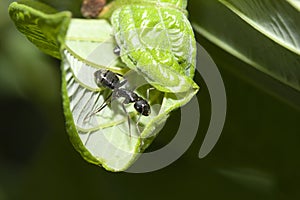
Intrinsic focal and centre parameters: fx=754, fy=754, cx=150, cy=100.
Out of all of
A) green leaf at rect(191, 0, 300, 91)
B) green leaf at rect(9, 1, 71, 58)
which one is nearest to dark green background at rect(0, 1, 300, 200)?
green leaf at rect(191, 0, 300, 91)

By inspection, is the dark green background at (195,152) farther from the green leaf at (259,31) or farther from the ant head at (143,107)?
the ant head at (143,107)

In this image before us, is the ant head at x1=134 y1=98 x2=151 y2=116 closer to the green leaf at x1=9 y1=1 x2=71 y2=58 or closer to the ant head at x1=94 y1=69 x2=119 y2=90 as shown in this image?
the ant head at x1=94 y1=69 x2=119 y2=90

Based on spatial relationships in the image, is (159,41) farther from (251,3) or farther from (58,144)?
(58,144)

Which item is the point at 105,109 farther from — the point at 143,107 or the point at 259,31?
the point at 259,31

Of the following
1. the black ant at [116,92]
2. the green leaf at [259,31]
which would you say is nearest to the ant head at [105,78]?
the black ant at [116,92]

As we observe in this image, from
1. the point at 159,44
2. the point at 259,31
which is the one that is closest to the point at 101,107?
the point at 159,44
